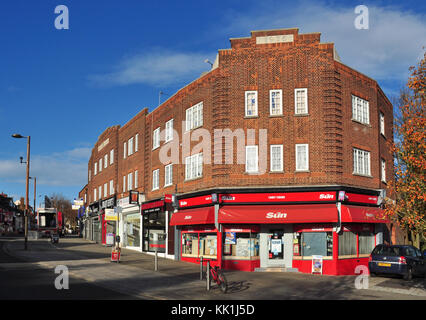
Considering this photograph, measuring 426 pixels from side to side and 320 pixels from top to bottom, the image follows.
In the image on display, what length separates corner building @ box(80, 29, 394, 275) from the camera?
22312 mm

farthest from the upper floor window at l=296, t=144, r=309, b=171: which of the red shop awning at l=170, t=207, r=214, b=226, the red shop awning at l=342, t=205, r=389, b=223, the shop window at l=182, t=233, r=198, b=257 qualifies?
the shop window at l=182, t=233, r=198, b=257

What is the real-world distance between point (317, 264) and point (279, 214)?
306 centimetres

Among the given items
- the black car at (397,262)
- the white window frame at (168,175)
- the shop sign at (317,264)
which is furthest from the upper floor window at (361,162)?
the white window frame at (168,175)

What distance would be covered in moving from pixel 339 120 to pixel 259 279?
9.53m

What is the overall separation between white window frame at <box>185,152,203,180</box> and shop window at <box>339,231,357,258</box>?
28.1 ft

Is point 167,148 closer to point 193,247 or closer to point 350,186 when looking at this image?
point 193,247

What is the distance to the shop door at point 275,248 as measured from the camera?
74.7ft

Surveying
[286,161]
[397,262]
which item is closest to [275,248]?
[286,161]

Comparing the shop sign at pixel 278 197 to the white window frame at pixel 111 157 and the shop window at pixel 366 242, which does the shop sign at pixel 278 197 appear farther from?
the white window frame at pixel 111 157

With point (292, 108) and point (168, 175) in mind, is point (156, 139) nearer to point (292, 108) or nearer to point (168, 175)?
point (168, 175)

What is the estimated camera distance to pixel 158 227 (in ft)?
102

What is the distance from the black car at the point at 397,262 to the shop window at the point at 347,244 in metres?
1.64
